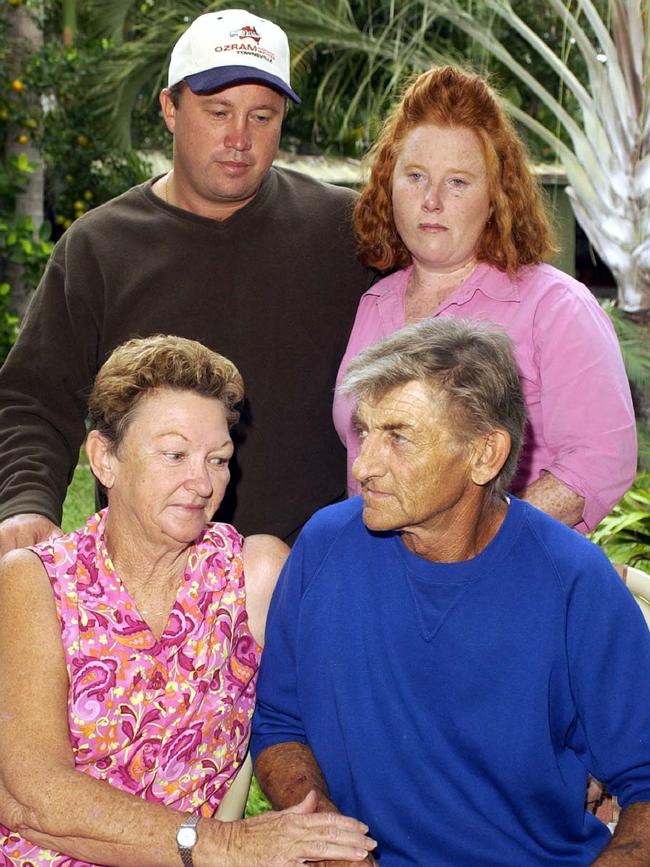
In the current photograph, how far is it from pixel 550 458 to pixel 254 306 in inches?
36.0

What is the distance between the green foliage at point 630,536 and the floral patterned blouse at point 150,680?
361cm

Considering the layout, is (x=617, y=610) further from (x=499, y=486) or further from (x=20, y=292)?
(x=20, y=292)

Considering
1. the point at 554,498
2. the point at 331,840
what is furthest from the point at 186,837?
the point at 554,498

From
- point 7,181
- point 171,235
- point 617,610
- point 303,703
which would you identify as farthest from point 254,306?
point 7,181

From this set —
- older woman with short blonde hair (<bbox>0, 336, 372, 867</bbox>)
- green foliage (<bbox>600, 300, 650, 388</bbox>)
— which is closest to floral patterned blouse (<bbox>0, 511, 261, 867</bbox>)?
older woman with short blonde hair (<bbox>0, 336, 372, 867</bbox>)

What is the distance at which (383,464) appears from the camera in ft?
7.58

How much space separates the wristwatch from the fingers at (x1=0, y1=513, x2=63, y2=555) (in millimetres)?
738

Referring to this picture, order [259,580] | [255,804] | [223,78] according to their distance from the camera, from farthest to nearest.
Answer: [255,804], [223,78], [259,580]

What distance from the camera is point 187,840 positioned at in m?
2.22

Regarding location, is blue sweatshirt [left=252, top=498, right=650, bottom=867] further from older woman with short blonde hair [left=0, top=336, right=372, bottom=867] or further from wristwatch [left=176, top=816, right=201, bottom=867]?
wristwatch [left=176, top=816, right=201, bottom=867]

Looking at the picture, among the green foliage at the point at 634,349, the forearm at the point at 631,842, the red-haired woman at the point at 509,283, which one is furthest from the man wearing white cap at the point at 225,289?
the green foliage at the point at 634,349

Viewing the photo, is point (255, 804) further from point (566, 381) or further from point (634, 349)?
point (634, 349)

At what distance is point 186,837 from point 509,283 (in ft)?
4.73

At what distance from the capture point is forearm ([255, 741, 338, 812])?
7.73 ft
